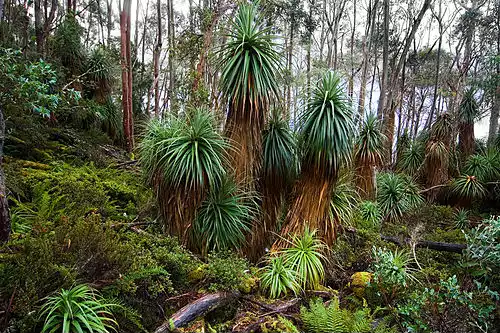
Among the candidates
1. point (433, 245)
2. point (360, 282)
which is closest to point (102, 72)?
point (360, 282)

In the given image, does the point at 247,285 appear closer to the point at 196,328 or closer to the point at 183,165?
the point at 196,328

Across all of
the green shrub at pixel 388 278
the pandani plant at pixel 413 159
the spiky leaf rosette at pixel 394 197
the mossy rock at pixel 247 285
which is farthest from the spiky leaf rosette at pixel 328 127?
the pandani plant at pixel 413 159

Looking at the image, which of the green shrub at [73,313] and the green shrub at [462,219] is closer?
the green shrub at [73,313]

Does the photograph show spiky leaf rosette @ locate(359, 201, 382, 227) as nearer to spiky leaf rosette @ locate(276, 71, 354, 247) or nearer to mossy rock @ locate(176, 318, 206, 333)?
spiky leaf rosette @ locate(276, 71, 354, 247)

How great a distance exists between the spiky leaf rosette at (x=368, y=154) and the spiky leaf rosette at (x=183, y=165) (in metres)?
3.96

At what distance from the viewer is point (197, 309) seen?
3014 mm

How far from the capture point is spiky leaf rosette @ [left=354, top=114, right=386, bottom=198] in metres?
7.13

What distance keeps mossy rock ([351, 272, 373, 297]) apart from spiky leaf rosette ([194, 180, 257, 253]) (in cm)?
155

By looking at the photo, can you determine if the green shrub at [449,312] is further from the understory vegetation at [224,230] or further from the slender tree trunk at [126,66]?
the slender tree trunk at [126,66]

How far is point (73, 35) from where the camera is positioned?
25.8 feet

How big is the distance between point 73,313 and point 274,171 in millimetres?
3051

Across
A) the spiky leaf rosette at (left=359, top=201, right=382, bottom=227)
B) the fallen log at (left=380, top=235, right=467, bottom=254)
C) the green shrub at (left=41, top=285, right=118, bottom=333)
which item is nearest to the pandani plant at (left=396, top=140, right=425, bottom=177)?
the spiky leaf rosette at (left=359, top=201, right=382, bottom=227)

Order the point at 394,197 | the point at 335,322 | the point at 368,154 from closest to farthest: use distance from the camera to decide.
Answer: the point at 335,322 → the point at 368,154 → the point at 394,197

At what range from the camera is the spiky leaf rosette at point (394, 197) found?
757 centimetres
